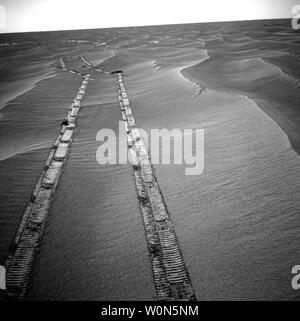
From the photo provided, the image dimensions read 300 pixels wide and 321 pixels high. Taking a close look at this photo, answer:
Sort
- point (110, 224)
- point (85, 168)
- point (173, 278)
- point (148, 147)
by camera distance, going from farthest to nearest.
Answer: point (148, 147)
point (85, 168)
point (110, 224)
point (173, 278)

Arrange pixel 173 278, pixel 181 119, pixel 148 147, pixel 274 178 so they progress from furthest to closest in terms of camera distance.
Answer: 1. pixel 181 119
2. pixel 148 147
3. pixel 274 178
4. pixel 173 278

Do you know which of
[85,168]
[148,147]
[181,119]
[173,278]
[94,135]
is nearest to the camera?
[173,278]

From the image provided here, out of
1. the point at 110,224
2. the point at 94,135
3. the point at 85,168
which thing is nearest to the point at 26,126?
the point at 94,135
